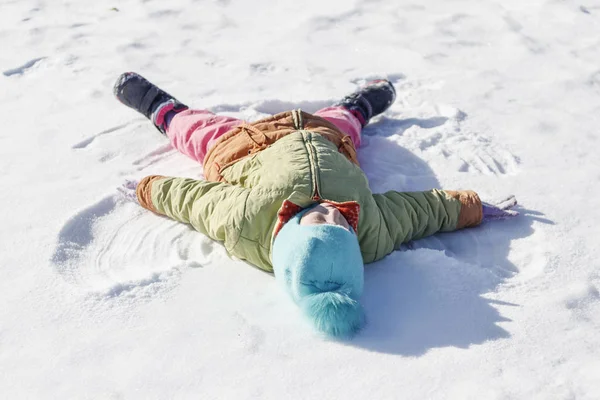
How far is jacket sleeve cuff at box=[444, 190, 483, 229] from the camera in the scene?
97.1 inches

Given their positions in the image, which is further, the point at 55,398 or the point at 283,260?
the point at 283,260

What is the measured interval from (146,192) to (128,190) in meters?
0.12

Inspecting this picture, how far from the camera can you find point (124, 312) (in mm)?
2086

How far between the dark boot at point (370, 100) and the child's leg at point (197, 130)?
523 mm

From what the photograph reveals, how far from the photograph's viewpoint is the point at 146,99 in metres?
3.18

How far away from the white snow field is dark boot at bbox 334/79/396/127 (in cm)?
10

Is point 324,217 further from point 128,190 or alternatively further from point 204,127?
point 204,127

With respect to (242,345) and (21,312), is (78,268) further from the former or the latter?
(242,345)

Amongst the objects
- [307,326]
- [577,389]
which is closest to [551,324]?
[577,389]

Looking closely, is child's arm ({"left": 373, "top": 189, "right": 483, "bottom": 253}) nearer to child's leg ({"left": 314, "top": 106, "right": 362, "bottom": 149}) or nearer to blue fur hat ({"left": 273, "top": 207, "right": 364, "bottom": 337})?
blue fur hat ({"left": 273, "top": 207, "right": 364, "bottom": 337})

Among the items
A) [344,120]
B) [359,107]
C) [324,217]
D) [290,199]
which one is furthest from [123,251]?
[359,107]

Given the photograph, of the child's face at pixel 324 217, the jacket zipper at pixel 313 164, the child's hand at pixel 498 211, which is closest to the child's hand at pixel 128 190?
the jacket zipper at pixel 313 164

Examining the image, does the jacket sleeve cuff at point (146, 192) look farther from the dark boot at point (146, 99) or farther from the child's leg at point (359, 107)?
the child's leg at point (359, 107)

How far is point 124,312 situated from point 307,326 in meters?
0.55
